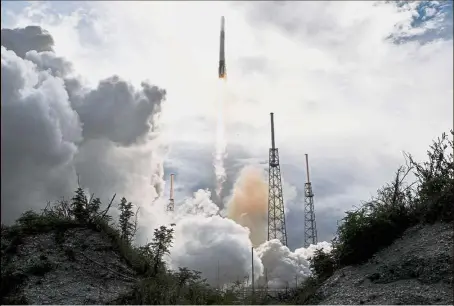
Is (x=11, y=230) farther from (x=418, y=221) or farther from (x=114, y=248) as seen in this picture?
(x=418, y=221)

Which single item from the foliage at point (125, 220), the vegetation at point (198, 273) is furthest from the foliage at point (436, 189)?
the foliage at point (125, 220)

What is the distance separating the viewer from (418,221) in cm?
1480

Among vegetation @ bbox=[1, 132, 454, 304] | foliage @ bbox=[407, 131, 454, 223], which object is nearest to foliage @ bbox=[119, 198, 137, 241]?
vegetation @ bbox=[1, 132, 454, 304]

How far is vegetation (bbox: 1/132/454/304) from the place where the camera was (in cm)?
1361

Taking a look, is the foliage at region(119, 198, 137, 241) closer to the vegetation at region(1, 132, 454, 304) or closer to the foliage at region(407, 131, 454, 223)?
the vegetation at region(1, 132, 454, 304)

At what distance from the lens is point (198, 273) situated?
14656 millimetres

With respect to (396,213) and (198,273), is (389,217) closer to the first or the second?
(396,213)

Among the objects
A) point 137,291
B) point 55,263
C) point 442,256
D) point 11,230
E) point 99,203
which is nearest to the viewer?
point 442,256

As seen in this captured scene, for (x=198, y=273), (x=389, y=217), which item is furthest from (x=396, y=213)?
(x=198, y=273)

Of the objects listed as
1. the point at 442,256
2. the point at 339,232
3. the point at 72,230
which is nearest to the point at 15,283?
the point at 72,230

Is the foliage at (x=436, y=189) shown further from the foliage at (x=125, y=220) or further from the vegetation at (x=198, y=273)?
the foliage at (x=125, y=220)

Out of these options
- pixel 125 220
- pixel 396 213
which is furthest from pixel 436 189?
pixel 125 220

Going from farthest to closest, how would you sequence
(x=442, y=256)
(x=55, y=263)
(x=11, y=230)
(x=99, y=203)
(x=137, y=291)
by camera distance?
1. (x=99, y=203)
2. (x=11, y=230)
3. (x=55, y=263)
4. (x=137, y=291)
5. (x=442, y=256)

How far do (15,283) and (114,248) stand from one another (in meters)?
3.48
